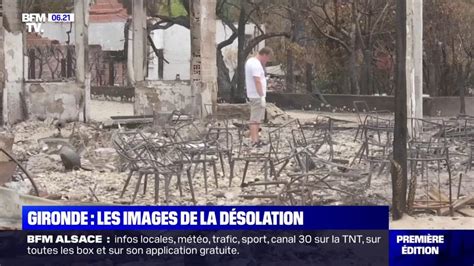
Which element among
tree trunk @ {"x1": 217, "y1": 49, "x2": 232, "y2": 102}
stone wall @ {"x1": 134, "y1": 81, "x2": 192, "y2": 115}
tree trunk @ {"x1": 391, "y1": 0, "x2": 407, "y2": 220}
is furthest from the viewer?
tree trunk @ {"x1": 217, "y1": 49, "x2": 232, "y2": 102}

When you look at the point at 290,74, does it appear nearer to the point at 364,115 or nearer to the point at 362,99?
the point at 362,99

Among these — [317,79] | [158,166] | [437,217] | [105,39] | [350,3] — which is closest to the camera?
[437,217]

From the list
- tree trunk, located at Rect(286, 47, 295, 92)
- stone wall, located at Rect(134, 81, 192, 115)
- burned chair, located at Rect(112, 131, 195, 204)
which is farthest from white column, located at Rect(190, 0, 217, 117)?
tree trunk, located at Rect(286, 47, 295, 92)

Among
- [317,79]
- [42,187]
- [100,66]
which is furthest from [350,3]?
[42,187]

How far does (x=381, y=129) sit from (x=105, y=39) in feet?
53.5

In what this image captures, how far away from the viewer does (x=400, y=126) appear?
19.2 ft

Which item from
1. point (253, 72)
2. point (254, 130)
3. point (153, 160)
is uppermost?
point (253, 72)

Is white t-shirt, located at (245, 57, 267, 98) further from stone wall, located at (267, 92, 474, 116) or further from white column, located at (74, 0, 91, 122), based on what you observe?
stone wall, located at (267, 92, 474, 116)

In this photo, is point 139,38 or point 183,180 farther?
point 139,38

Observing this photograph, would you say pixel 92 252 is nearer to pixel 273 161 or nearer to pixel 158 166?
pixel 158 166

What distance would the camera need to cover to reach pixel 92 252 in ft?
15.9

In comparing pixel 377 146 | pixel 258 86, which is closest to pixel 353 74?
pixel 258 86

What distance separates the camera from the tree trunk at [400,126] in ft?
18.9

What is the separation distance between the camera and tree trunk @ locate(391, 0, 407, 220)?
5762mm
